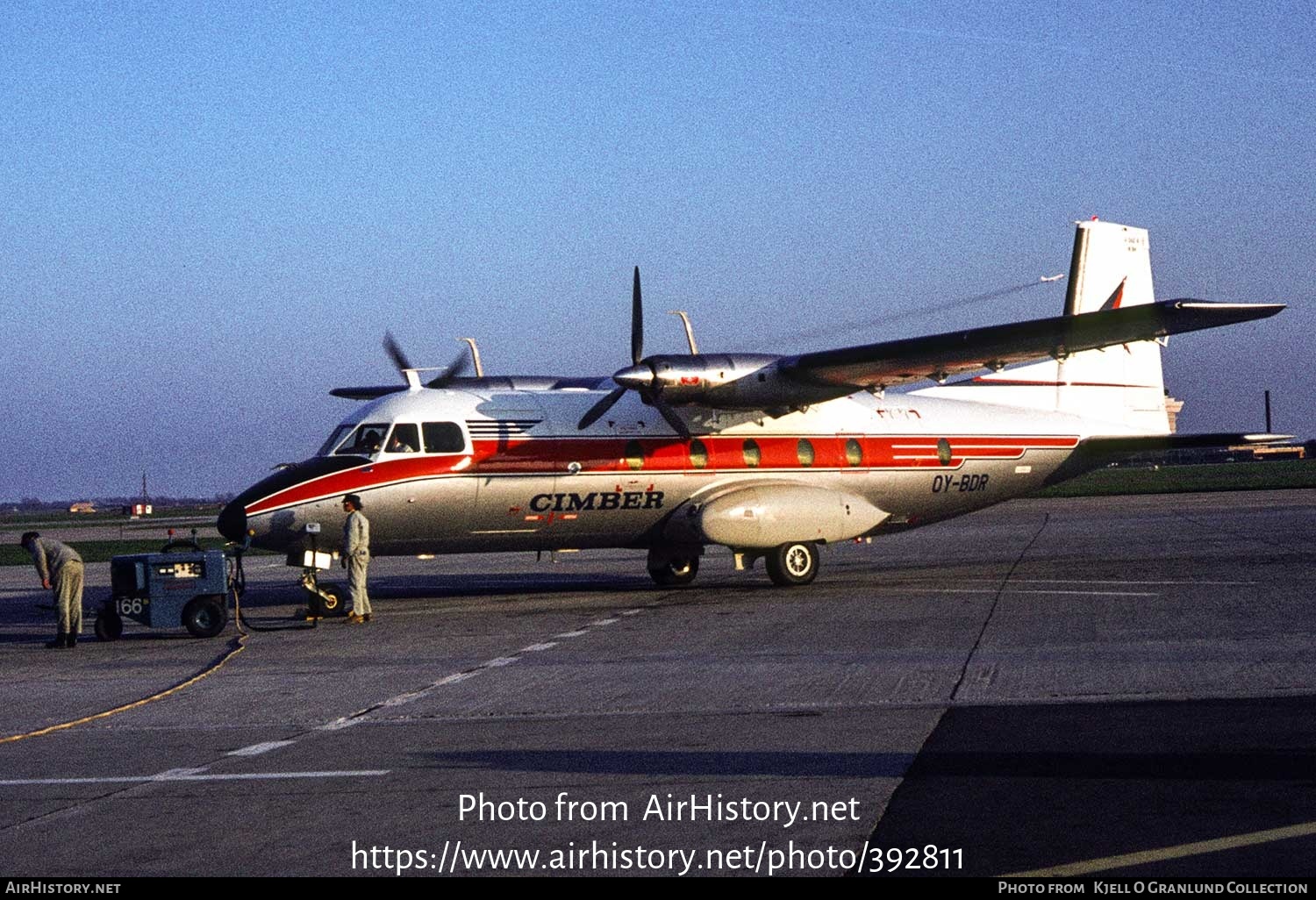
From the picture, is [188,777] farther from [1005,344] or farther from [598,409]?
[1005,344]

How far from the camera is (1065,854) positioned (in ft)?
21.0

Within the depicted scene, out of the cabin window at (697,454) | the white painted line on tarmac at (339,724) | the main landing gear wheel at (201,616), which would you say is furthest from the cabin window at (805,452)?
the white painted line on tarmac at (339,724)

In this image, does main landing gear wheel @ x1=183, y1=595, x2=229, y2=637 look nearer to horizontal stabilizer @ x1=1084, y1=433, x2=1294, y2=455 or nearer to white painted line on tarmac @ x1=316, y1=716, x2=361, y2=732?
→ white painted line on tarmac @ x1=316, y1=716, x2=361, y2=732

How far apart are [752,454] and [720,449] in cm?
59

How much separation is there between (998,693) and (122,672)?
383 inches

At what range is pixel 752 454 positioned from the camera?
2420 centimetres

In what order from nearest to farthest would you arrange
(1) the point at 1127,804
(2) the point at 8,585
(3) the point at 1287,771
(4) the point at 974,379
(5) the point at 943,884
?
1. (5) the point at 943,884
2. (1) the point at 1127,804
3. (3) the point at 1287,771
4. (4) the point at 974,379
5. (2) the point at 8,585

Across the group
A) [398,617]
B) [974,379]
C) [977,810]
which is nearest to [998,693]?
[977,810]

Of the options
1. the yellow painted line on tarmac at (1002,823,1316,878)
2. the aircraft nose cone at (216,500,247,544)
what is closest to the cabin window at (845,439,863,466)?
the aircraft nose cone at (216,500,247,544)

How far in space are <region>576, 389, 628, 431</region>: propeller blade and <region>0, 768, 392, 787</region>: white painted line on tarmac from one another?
556 inches

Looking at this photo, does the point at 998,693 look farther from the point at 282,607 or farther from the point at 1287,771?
the point at 282,607

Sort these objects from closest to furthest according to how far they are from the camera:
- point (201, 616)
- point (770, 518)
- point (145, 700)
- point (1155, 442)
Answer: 1. point (145, 700)
2. point (201, 616)
3. point (770, 518)
4. point (1155, 442)

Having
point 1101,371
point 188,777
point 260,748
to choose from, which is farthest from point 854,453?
point 188,777

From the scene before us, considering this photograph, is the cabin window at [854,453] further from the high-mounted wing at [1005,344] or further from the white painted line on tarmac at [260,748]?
the white painted line on tarmac at [260,748]
